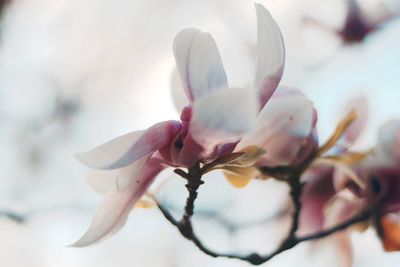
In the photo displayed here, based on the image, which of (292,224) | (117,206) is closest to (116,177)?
(117,206)

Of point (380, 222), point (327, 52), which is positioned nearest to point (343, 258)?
point (380, 222)

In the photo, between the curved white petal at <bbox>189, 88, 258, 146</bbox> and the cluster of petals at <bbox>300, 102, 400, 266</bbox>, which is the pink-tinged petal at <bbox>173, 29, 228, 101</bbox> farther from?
the cluster of petals at <bbox>300, 102, 400, 266</bbox>

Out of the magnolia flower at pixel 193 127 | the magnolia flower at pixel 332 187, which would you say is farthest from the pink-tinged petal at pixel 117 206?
the magnolia flower at pixel 332 187

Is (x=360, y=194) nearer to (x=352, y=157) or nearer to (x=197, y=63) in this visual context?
(x=352, y=157)

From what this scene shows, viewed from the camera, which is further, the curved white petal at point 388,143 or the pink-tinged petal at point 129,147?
the curved white petal at point 388,143

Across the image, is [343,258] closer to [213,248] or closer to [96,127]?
[213,248]

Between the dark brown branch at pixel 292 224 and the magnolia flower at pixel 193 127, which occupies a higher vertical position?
the magnolia flower at pixel 193 127

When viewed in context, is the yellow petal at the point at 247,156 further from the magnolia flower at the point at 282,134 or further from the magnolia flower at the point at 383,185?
the magnolia flower at the point at 383,185
